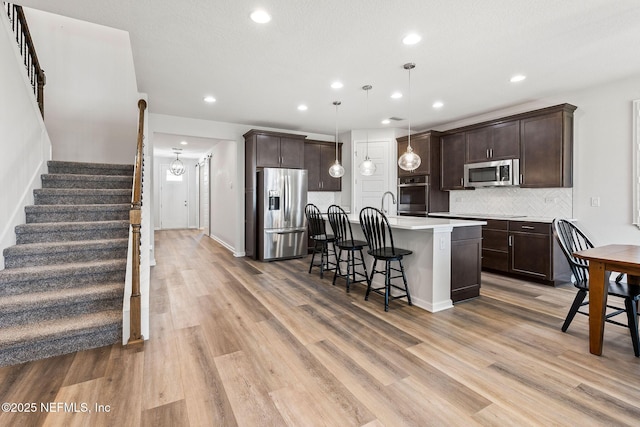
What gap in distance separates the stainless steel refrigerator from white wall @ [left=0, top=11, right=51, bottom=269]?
9.92ft

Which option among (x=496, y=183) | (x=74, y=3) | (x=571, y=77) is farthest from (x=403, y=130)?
(x=74, y=3)

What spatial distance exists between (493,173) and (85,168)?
579 cm

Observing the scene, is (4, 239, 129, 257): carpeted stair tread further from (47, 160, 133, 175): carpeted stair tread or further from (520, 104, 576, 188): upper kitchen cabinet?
(520, 104, 576, 188): upper kitchen cabinet

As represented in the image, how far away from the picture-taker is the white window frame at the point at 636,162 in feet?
11.9

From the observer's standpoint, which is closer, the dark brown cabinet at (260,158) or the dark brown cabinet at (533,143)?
the dark brown cabinet at (533,143)

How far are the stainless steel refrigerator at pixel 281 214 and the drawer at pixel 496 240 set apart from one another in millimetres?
3053

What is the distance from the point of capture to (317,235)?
4516 millimetres

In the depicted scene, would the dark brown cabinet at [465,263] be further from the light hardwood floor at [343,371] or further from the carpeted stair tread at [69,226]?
the carpeted stair tread at [69,226]

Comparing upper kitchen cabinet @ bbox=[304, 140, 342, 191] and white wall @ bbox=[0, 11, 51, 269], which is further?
upper kitchen cabinet @ bbox=[304, 140, 342, 191]

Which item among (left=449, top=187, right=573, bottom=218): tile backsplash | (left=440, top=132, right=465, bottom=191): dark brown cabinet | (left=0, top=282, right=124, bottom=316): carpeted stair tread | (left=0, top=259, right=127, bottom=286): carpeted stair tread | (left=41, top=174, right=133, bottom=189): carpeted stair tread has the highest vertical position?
(left=440, top=132, right=465, bottom=191): dark brown cabinet

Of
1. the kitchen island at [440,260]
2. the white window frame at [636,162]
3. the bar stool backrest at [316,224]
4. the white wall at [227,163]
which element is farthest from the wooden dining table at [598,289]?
the white wall at [227,163]

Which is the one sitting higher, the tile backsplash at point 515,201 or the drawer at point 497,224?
the tile backsplash at point 515,201

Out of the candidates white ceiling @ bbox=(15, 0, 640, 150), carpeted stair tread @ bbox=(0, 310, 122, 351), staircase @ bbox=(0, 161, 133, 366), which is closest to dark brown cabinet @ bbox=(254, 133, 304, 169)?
white ceiling @ bbox=(15, 0, 640, 150)

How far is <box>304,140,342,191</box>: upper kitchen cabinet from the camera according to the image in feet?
21.8
